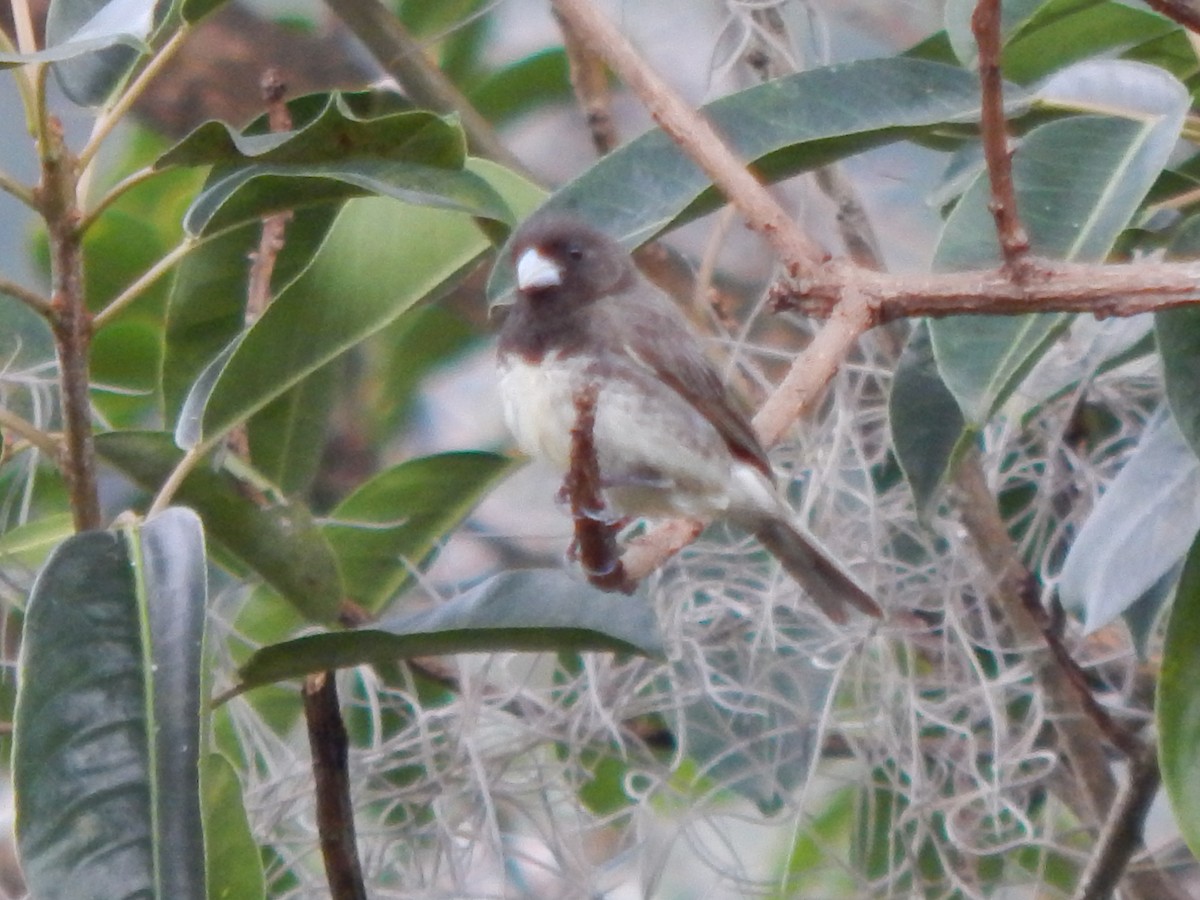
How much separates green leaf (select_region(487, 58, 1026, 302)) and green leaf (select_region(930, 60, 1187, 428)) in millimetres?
78

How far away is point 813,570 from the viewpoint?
188 centimetres

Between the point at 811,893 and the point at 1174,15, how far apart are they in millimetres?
1630

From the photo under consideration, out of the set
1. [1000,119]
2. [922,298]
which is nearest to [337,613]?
[922,298]

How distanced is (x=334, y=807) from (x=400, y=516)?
523mm

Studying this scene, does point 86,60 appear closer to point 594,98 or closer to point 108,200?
point 108,200

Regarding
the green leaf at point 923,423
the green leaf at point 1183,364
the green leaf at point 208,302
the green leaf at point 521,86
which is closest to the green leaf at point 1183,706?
the green leaf at point 1183,364

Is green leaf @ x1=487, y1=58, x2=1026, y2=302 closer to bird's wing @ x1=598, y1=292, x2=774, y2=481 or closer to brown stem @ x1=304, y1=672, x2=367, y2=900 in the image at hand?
bird's wing @ x1=598, y1=292, x2=774, y2=481

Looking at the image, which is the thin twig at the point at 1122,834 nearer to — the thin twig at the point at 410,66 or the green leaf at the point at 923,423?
the green leaf at the point at 923,423

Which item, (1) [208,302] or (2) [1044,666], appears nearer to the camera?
(1) [208,302]

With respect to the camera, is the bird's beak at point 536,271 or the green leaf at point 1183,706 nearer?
the green leaf at point 1183,706

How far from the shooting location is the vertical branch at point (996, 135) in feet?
3.71

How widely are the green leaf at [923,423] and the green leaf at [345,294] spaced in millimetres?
507

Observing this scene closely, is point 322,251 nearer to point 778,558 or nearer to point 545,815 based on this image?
point 778,558

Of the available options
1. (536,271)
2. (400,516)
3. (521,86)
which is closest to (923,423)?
(536,271)
